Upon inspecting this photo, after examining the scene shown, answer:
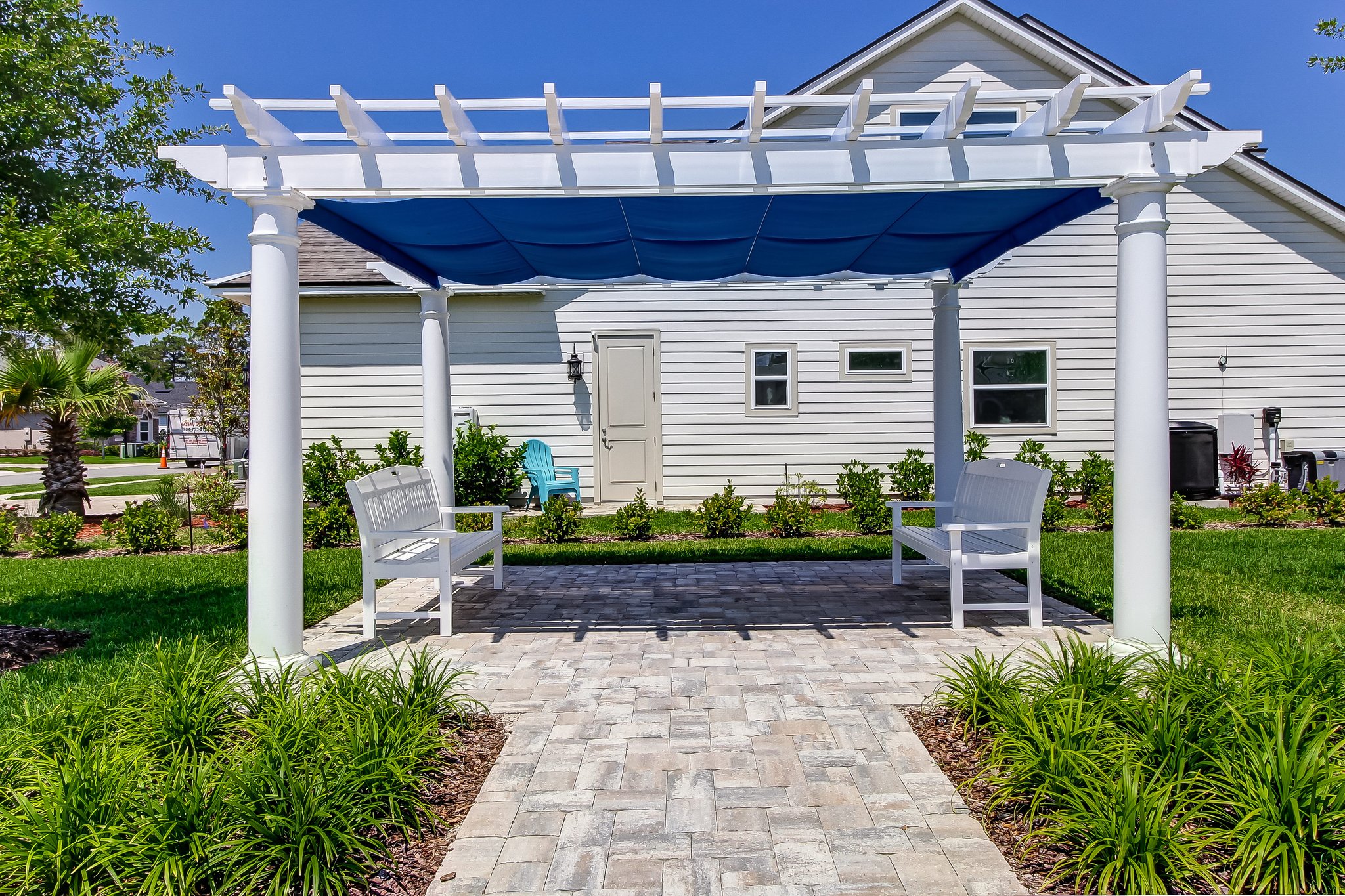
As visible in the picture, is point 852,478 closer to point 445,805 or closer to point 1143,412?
point 1143,412

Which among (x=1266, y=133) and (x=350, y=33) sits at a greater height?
(x=350, y=33)

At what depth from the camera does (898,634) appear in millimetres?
5469

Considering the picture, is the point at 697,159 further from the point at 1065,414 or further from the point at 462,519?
the point at 1065,414

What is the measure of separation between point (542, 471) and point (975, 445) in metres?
6.19

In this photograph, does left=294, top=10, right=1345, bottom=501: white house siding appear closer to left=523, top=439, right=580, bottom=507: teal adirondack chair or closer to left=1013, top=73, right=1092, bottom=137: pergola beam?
left=523, top=439, right=580, bottom=507: teal adirondack chair

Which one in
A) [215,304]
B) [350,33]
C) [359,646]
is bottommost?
[359,646]

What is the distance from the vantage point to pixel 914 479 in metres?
11.5

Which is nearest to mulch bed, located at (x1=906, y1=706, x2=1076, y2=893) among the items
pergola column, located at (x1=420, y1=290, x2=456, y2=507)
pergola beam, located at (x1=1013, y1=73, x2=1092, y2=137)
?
pergola beam, located at (x1=1013, y1=73, x2=1092, y2=137)

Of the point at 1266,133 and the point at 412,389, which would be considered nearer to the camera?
the point at 1266,133

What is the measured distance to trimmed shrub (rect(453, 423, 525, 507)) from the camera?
11.4 m

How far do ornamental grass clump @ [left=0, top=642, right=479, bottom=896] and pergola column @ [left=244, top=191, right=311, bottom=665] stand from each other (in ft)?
2.29

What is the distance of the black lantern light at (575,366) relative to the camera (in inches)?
473

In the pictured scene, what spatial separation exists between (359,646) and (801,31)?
1219 centimetres

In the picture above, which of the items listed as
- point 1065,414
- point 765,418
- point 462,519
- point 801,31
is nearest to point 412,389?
point 462,519
